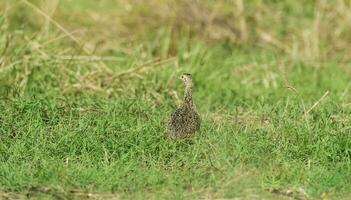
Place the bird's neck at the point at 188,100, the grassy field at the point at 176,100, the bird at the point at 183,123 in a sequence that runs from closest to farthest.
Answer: the grassy field at the point at 176,100
the bird at the point at 183,123
the bird's neck at the point at 188,100

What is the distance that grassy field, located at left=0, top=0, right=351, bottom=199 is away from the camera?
17.9 feet

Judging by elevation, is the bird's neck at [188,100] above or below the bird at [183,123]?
above

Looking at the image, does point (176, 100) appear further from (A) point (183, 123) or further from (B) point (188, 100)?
(A) point (183, 123)

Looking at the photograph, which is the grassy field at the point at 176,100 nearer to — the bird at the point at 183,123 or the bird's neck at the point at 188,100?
the bird at the point at 183,123

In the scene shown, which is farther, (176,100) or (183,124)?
(176,100)

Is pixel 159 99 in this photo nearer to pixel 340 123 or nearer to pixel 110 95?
pixel 110 95

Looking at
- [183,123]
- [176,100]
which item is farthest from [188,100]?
[176,100]

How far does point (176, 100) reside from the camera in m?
7.65

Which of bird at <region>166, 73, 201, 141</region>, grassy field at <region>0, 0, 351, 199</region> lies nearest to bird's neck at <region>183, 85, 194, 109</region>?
bird at <region>166, 73, 201, 141</region>

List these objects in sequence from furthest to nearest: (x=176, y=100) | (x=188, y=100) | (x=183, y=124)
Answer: (x=176, y=100) < (x=188, y=100) < (x=183, y=124)

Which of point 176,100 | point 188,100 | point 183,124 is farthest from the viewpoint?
point 176,100

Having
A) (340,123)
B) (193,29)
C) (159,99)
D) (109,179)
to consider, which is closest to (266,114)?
(340,123)

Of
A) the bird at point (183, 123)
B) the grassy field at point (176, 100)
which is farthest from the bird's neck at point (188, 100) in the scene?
the grassy field at point (176, 100)

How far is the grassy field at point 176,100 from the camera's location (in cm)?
545
